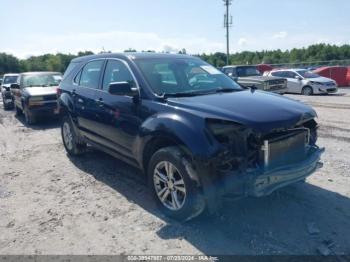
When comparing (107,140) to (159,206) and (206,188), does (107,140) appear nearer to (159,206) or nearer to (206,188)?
(159,206)

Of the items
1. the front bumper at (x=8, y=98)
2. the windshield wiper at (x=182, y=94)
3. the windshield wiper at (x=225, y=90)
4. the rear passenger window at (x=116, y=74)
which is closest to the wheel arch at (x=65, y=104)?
the rear passenger window at (x=116, y=74)

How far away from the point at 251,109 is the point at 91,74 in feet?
9.98

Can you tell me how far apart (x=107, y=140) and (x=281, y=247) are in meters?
2.91

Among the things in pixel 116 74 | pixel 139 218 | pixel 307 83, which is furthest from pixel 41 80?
pixel 307 83

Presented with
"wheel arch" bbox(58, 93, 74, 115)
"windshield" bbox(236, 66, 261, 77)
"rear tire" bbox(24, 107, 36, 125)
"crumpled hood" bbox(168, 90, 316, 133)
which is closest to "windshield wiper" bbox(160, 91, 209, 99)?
"crumpled hood" bbox(168, 90, 316, 133)

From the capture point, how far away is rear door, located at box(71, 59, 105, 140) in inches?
211

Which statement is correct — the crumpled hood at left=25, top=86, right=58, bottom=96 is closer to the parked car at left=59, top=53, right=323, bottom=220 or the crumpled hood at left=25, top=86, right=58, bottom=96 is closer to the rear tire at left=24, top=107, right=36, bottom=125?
the rear tire at left=24, top=107, right=36, bottom=125

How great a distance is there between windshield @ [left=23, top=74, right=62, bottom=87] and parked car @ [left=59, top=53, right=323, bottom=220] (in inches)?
295

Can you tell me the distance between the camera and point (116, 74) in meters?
4.96

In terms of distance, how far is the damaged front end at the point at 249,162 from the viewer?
132 inches

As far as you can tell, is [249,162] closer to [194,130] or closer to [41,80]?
[194,130]

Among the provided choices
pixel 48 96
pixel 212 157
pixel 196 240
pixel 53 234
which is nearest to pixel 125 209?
pixel 53 234

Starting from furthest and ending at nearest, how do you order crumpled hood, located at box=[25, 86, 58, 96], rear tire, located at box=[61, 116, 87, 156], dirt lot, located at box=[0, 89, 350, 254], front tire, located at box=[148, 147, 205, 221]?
crumpled hood, located at box=[25, 86, 58, 96]
rear tire, located at box=[61, 116, 87, 156]
front tire, located at box=[148, 147, 205, 221]
dirt lot, located at box=[0, 89, 350, 254]

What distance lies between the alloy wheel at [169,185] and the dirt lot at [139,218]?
0.77 ft
